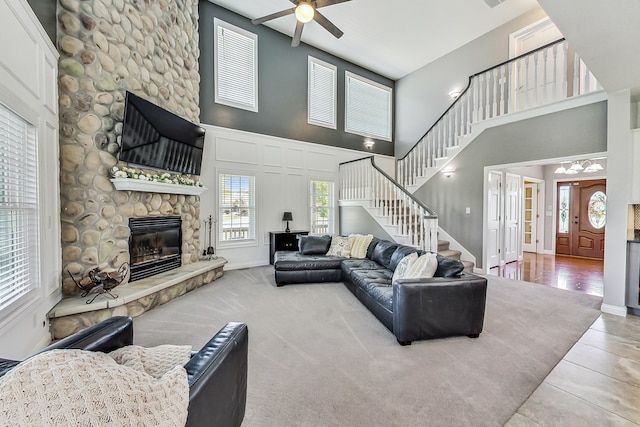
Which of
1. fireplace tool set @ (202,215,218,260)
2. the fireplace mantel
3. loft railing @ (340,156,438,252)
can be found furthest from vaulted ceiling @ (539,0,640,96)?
fireplace tool set @ (202,215,218,260)

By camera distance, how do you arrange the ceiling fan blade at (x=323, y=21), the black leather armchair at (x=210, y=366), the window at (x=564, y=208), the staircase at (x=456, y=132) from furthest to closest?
the window at (x=564, y=208) → the staircase at (x=456, y=132) → the ceiling fan blade at (x=323, y=21) → the black leather armchair at (x=210, y=366)

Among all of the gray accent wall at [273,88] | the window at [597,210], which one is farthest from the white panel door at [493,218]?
the gray accent wall at [273,88]

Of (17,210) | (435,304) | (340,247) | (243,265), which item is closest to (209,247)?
(243,265)

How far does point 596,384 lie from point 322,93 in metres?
6.93

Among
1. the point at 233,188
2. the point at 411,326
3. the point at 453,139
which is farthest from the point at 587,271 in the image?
the point at 233,188

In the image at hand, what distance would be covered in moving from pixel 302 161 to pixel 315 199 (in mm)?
1001

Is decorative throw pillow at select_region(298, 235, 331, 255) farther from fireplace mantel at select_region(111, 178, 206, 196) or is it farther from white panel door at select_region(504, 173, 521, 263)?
white panel door at select_region(504, 173, 521, 263)

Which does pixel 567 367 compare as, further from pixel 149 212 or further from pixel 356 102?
pixel 356 102

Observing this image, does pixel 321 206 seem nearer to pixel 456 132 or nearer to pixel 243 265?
pixel 243 265

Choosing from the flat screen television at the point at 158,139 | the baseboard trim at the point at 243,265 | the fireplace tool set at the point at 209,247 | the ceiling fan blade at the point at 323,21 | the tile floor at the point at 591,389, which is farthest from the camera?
the baseboard trim at the point at 243,265

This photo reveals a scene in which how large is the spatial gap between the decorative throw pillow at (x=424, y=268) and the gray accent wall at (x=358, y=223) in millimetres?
2503

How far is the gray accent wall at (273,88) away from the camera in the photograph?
5.43 m

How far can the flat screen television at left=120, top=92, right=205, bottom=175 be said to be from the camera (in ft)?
11.4

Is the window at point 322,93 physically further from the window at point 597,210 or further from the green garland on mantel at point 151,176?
the window at point 597,210
